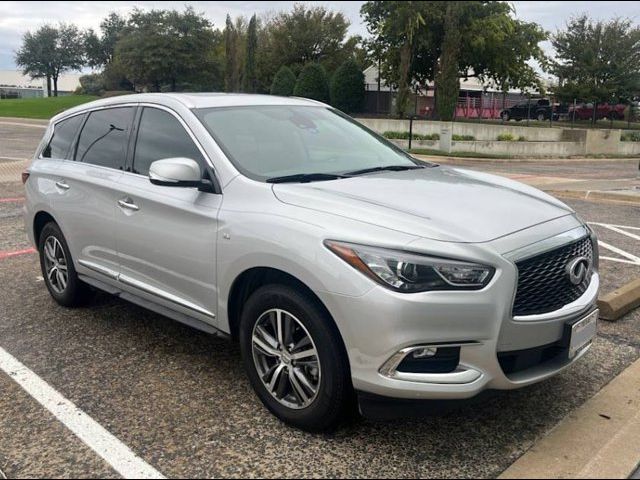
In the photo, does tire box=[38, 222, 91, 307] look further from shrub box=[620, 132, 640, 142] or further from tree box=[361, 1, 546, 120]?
shrub box=[620, 132, 640, 142]

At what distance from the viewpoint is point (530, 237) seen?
9.60 feet

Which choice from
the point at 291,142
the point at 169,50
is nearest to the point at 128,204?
the point at 291,142

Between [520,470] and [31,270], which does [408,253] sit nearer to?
[520,470]

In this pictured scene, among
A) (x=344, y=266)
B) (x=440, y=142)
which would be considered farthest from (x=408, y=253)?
(x=440, y=142)

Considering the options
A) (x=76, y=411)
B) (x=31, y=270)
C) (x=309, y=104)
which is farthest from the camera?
(x=31, y=270)

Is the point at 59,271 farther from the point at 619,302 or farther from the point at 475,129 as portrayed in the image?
the point at 475,129

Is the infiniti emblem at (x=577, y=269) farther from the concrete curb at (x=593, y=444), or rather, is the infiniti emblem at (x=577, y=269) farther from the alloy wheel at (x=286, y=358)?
the alloy wheel at (x=286, y=358)

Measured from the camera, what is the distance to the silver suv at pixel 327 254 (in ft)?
8.86

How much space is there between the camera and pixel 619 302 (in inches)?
190

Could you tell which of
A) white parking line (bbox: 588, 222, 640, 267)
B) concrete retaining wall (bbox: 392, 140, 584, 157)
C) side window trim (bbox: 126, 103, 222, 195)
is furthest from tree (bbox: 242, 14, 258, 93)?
side window trim (bbox: 126, 103, 222, 195)

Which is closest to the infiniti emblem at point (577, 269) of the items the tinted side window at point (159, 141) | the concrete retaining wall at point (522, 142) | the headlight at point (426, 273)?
the headlight at point (426, 273)

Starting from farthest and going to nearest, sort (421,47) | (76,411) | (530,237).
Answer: (421,47) < (76,411) < (530,237)

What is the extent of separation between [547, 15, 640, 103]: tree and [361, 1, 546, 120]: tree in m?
2.21

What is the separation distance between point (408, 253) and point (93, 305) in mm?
3322
